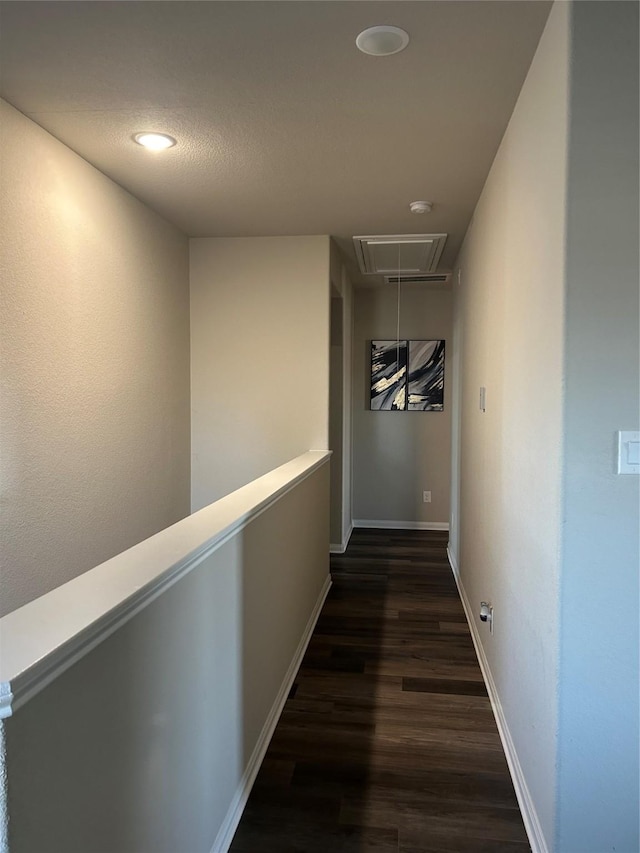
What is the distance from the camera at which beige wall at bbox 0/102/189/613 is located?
2139 millimetres

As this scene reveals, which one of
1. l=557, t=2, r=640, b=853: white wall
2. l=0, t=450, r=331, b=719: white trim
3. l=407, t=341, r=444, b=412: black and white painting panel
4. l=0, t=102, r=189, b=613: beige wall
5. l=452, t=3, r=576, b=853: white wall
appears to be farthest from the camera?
l=407, t=341, r=444, b=412: black and white painting panel

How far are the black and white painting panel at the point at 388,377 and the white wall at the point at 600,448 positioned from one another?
4377 millimetres

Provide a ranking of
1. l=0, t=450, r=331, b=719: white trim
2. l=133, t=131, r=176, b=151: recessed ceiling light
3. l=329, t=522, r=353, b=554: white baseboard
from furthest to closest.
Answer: l=329, t=522, r=353, b=554: white baseboard < l=133, t=131, r=176, b=151: recessed ceiling light < l=0, t=450, r=331, b=719: white trim

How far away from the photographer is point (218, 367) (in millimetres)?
3900

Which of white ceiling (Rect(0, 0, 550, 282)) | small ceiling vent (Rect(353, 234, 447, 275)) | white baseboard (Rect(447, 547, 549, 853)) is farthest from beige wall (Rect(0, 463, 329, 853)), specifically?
small ceiling vent (Rect(353, 234, 447, 275))

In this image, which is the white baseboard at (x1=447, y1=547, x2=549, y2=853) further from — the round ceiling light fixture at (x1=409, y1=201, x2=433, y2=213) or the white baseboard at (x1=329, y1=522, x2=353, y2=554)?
the round ceiling light fixture at (x1=409, y1=201, x2=433, y2=213)

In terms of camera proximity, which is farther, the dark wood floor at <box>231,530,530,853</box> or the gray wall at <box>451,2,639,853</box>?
the dark wood floor at <box>231,530,530,853</box>

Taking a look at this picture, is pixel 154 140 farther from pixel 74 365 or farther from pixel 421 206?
pixel 421 206

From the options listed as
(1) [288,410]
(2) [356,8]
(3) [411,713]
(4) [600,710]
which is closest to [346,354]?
(1) [288,410]

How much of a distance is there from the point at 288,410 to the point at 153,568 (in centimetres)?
266

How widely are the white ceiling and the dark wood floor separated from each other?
7.51 feet

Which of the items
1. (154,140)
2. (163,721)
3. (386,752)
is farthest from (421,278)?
(163,721)

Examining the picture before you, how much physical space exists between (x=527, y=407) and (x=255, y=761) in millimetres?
1474

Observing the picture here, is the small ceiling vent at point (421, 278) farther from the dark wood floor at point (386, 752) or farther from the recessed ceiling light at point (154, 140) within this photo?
the recessed ceiling light at point (154, 140)
